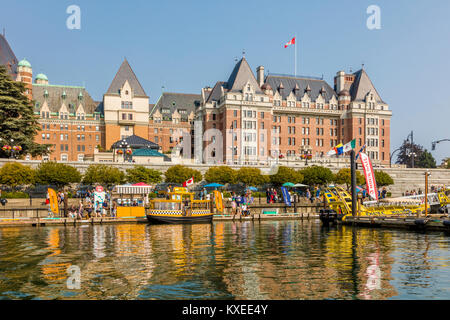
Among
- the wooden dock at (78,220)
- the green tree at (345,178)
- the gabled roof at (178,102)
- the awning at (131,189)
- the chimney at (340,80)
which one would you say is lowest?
the wooden dock at (78,220)

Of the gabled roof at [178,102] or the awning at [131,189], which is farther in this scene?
the gabled roof at [178,102]

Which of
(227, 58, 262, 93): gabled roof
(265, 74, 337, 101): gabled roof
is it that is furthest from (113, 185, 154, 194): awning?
(265, 74, 337, 101): gabled roof

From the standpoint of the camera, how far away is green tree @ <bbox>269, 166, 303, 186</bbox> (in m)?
65.7

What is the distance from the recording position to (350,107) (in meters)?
109

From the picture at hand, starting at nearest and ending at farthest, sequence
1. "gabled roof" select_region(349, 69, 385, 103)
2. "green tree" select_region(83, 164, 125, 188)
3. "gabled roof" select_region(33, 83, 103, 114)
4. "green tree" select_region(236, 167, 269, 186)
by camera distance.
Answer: "green tree" select_region(83, 164, 125, 188) < "green tree" select_region(236, 167, 269, 186) < "gabled roof" select_region(349, 69, 385, 103) < "gabled roof" select_region(33, 83, 103, 114)

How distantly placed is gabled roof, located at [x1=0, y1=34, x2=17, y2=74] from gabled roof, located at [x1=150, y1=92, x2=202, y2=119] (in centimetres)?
3541

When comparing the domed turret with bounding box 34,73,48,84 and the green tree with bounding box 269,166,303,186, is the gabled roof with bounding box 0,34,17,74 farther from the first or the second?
the green tree with bounding box 269,166,303,186

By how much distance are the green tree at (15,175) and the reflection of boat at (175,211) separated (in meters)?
20.9

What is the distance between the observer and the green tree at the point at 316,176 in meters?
68.3

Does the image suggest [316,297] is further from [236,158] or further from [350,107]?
[350,107]

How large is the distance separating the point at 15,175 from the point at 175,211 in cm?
2382

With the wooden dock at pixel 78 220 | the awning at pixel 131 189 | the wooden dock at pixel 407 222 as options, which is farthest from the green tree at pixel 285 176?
the wooden dock at pixel 407 222

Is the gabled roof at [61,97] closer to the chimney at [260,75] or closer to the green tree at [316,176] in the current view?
the chimney at [260,75]

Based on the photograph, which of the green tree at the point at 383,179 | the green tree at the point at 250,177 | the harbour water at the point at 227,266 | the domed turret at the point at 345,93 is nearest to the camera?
the harbour water at the point at 227,266
